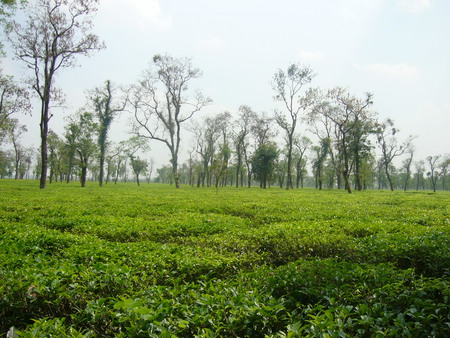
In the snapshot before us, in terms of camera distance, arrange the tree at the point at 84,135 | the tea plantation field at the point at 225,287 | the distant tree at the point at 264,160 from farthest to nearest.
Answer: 1. the distant tree at the point at 264,160
2. the tree at the point at 84,135
3. the tea plantation field at the point at 225,287

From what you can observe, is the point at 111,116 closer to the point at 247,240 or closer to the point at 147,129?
the point at 147,129

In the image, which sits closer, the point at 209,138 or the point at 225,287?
the point at 225,287

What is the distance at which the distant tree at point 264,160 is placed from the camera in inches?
2383

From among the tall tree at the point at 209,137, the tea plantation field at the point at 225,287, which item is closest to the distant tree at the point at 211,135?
the tall tree at the point at 209,137

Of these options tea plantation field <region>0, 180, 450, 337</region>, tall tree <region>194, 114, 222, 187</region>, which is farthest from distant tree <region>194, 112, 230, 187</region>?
tea plantation field <region>0, 180, 450, 337</region>

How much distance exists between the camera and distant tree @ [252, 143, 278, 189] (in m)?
60.5

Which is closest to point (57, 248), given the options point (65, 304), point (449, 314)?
point (65, 304)

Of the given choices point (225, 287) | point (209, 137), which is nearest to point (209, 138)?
point (209, 137)

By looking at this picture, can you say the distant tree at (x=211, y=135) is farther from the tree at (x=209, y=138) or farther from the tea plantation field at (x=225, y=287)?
the tea plantation field at (x=225, y=287)

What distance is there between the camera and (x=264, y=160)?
61469mm

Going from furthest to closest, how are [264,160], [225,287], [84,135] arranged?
[264,160]
[84,135]
[225,287]

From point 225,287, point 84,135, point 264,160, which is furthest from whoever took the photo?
point 264,160

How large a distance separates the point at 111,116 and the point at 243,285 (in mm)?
46328

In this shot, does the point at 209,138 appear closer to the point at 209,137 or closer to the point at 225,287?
the point at 209,137
